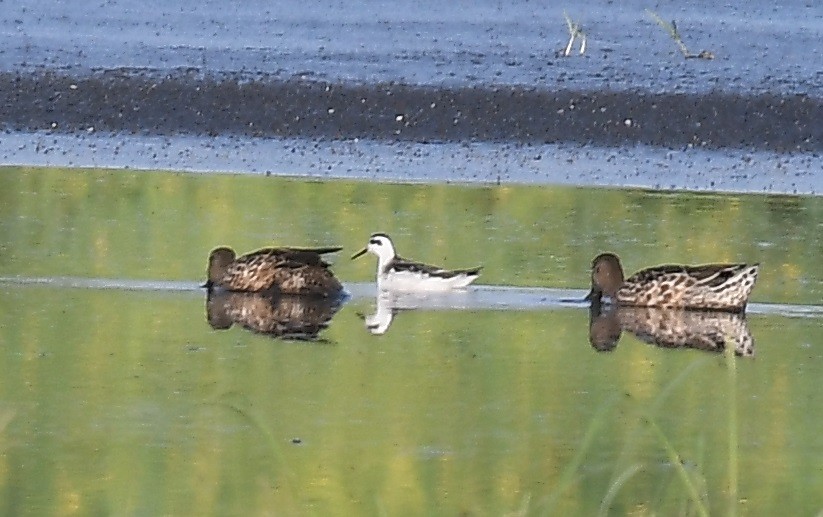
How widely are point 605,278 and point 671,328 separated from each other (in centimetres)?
51

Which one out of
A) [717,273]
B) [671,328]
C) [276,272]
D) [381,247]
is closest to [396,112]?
[381,247]

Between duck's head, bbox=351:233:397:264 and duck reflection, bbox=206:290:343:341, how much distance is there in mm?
294

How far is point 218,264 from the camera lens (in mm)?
10766

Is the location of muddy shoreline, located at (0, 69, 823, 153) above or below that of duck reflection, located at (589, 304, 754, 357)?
above

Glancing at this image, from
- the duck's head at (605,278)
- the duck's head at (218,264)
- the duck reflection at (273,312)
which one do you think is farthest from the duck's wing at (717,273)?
the duck's head at (218,264)

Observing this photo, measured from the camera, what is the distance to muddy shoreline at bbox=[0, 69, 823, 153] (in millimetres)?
15242

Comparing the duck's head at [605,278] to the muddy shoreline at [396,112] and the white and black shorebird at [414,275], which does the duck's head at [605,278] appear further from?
the muddy shoreline at [396,112]

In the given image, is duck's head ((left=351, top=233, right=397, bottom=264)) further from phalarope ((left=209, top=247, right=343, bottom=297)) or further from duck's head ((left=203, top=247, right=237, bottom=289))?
duck's head ((left=203, top=247, right=237, bottom=289))

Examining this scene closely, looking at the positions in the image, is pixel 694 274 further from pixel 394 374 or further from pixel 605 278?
pixel 394 374

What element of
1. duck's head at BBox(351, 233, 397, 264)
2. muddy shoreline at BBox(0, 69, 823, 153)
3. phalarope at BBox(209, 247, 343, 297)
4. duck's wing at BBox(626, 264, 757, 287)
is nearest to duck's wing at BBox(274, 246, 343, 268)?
phalarope at BBox(209, 247, 343, 297)

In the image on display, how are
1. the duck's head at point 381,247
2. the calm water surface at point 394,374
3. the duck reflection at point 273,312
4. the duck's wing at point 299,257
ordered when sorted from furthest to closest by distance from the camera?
1. the duck's head at point 381,247
2. the duck's wing at point 299,257
3. the duck reflection at point 273,312
4. the calm water surface at point 394,374

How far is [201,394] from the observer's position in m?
7.97

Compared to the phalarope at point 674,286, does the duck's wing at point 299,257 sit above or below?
above

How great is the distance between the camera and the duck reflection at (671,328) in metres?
9.59
